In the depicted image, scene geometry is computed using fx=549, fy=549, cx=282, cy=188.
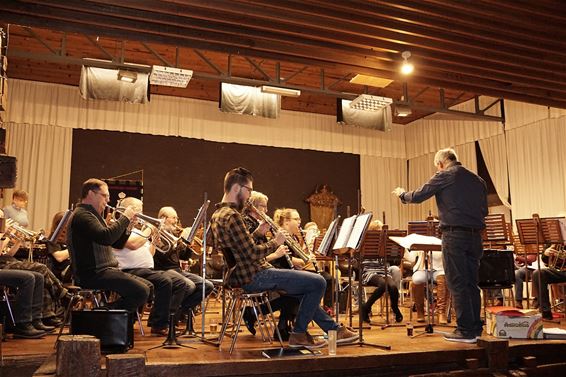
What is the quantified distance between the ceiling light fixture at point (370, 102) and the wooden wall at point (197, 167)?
363 cm

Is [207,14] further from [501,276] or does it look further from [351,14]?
[501,276]

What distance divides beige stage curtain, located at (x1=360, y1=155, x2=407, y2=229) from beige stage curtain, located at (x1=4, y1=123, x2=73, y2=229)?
7648 mm

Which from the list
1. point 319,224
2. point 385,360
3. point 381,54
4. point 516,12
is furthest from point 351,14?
point 319,224

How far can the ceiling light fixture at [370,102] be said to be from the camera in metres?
10.8

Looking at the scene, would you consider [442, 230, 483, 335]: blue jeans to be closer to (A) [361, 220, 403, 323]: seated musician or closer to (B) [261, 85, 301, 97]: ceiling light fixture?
(A) [361, 220, 403, 323]: seated musician

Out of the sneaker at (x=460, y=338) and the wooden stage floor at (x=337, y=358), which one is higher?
the sneaker at (x=460, y=338)

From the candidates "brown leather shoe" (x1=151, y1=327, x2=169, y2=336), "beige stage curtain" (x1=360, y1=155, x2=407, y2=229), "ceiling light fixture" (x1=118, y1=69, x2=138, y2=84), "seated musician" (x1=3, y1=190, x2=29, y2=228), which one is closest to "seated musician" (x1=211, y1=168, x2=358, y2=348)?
"brown leather shoe" (x1=151, y1=327, x2=169, y2=336)

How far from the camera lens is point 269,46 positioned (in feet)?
22.9

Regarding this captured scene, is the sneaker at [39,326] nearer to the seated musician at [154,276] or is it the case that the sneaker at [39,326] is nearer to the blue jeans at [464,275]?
the seated musician at [154,276]

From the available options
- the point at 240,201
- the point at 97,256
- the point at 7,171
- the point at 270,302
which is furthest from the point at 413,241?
the point at 7,171

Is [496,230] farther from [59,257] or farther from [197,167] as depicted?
[197,167]

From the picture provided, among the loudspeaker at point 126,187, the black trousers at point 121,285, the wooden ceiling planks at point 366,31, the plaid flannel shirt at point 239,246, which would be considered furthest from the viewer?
the loudspeaker at point 126,187

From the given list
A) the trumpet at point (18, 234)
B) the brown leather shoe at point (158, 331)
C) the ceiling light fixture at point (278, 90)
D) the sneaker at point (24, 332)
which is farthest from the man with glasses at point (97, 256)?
the ceiling light fixture at point (278, 90)

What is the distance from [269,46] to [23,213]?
4.24m
